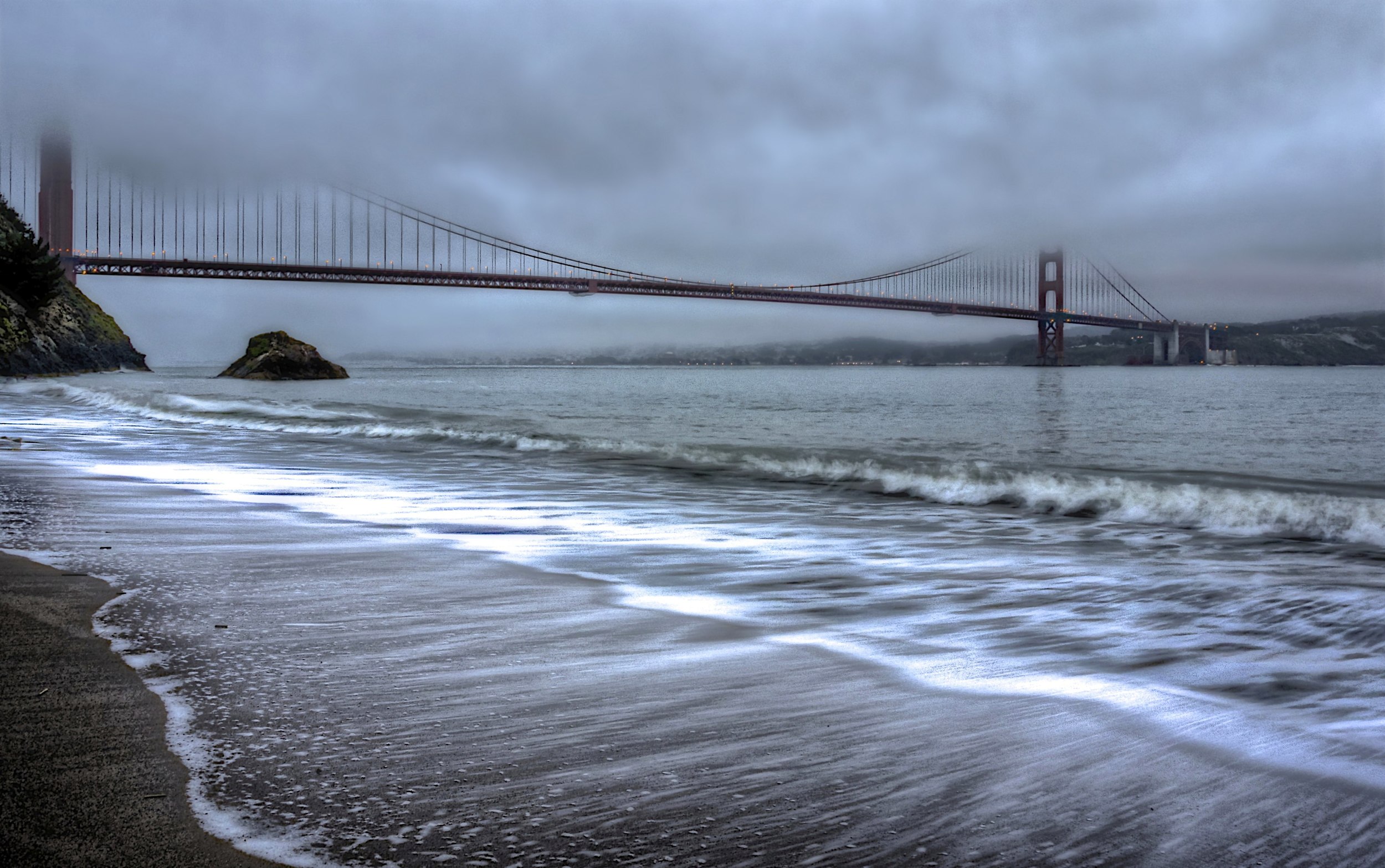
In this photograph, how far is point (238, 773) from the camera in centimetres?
144

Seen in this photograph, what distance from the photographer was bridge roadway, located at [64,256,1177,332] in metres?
45.2

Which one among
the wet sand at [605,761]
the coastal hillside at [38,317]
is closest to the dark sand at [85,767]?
the wet sand at [605,761]

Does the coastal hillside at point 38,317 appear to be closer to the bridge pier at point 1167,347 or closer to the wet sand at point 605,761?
the wet sand at point 605,761

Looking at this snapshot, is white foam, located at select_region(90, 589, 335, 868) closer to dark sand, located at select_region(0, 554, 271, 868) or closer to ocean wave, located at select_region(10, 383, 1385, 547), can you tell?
dark sand, located at select_region(0, 554, 271, 868)

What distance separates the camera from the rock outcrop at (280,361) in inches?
1494

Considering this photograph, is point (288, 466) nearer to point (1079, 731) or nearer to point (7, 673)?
point (7, 673)

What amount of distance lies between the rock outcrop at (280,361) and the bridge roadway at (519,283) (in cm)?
652

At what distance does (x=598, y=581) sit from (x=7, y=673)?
1816 mm

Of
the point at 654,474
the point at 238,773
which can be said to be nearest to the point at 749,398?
the point at 654,474

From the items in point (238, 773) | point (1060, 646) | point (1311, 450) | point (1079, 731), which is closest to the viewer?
point (238, 773)

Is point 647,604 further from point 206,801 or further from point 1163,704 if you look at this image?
point 206,801

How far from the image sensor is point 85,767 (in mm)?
1428

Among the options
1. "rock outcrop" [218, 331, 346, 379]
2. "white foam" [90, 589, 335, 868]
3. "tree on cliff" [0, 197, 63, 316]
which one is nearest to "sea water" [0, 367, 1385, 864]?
"white foam" [90, 589, 335, 868]

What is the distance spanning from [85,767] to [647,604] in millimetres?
1761
